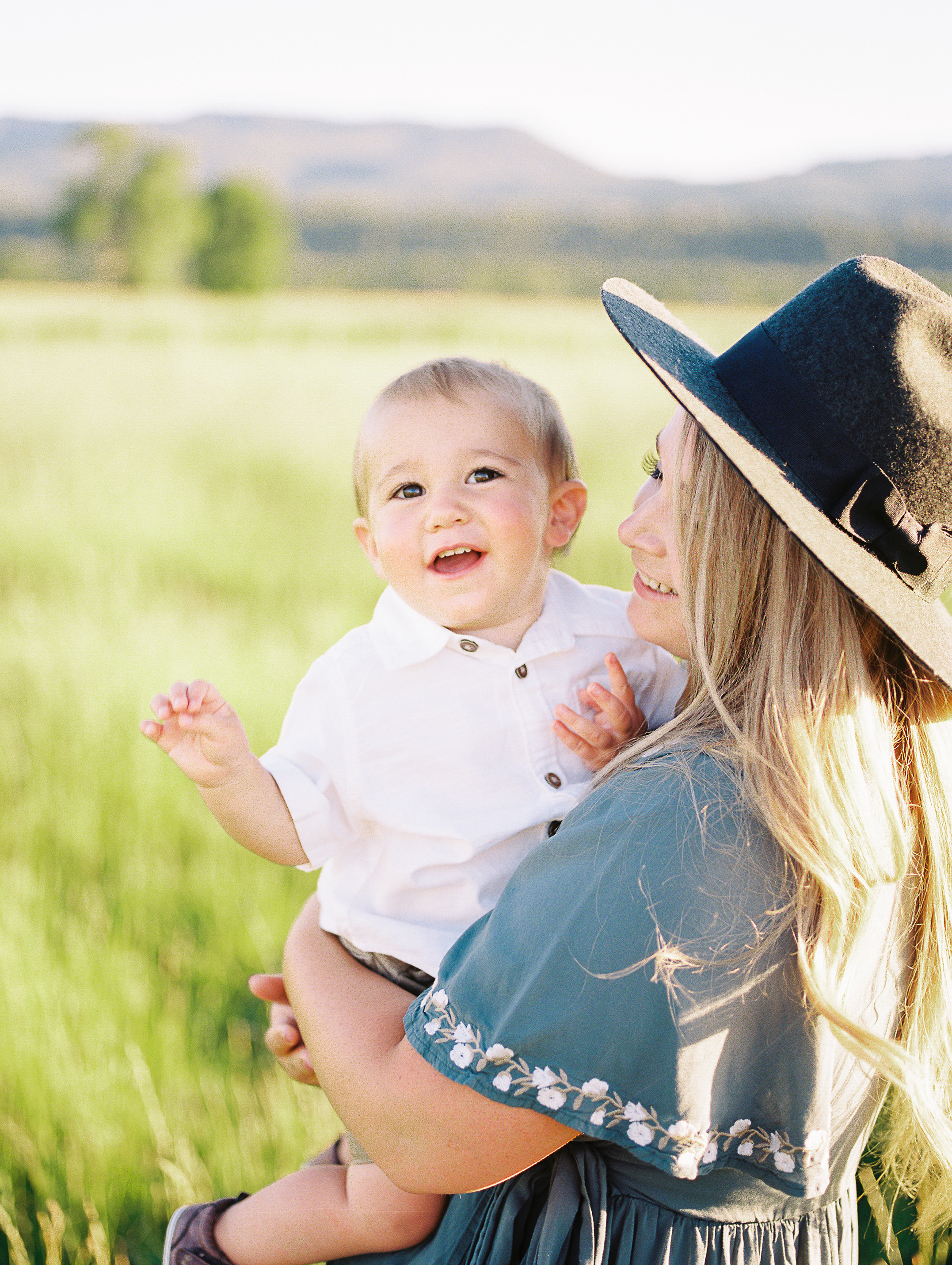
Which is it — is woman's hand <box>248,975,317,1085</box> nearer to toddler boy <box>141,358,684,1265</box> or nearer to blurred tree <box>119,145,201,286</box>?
toddler boy <box>141,358,684,1265</box>

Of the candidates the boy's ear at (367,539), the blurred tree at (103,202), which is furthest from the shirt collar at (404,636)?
the blurred tree at (103,202)

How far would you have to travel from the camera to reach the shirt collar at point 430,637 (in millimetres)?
1700

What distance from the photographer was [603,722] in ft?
5.65

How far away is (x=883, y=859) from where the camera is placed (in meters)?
1.17

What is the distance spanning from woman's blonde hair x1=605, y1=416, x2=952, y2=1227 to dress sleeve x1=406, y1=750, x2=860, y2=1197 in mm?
45

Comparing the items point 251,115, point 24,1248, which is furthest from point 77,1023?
point 251,115

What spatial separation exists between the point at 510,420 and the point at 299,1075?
121 centimetres

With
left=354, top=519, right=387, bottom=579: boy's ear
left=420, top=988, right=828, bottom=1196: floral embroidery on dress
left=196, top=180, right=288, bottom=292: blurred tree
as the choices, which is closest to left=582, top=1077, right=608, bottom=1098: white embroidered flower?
left=420, top=988, right=828, bottom=1196: floral embroidery on dress

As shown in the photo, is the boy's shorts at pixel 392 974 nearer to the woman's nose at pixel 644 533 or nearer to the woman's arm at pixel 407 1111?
the woman's arm at pixel 407 1111

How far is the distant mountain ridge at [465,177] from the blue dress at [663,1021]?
112m

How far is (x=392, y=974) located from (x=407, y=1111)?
46cm

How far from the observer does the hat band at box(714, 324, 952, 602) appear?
1.15 m

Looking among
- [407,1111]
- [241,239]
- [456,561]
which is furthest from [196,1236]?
[241,239]

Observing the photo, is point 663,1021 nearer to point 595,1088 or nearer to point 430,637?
point 595,1088
